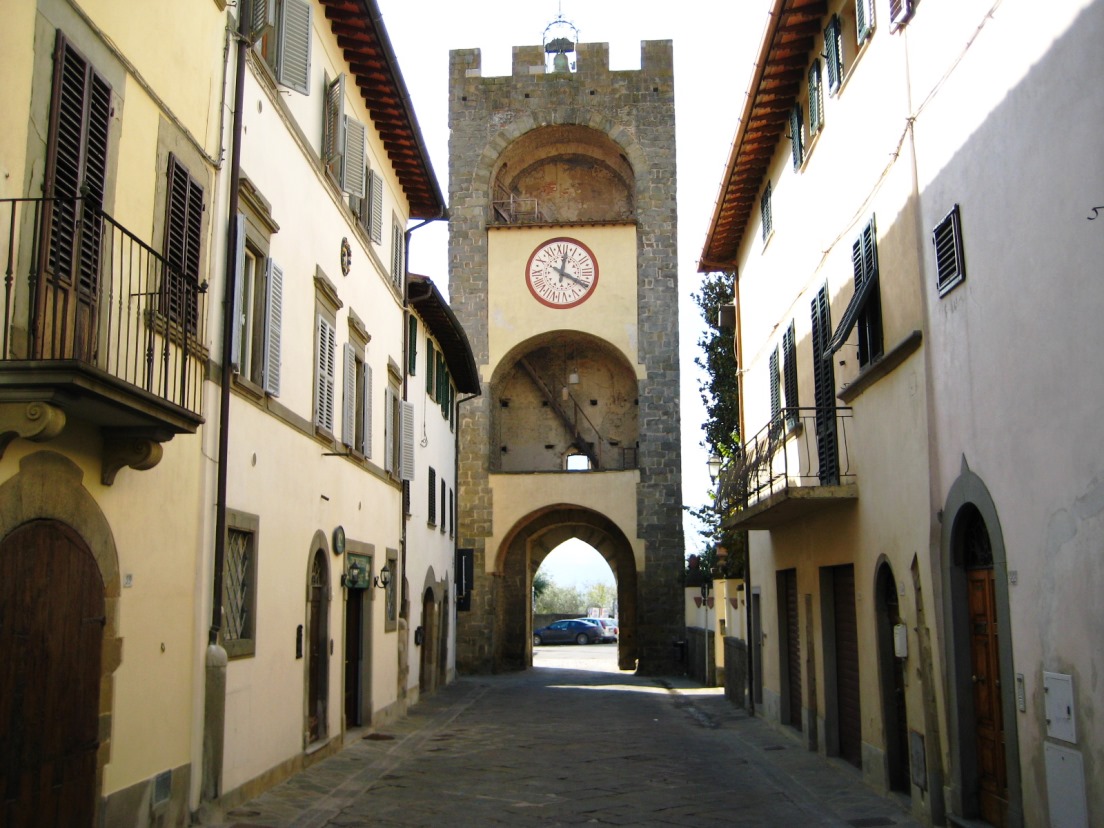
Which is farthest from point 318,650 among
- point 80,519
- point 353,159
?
point 80,519

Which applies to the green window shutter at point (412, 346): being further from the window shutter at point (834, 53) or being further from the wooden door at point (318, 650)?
the window shutter at point (834, 53)

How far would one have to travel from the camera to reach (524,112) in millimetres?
33969

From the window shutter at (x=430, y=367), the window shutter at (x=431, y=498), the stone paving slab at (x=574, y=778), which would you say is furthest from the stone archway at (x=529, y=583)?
the stone paving slab at (x=574, y=778)

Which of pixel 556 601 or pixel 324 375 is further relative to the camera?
pixel 556 601

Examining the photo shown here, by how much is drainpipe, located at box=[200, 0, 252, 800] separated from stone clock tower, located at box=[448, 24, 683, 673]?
21.9m

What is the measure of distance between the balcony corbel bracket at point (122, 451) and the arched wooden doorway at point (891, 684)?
277 inches

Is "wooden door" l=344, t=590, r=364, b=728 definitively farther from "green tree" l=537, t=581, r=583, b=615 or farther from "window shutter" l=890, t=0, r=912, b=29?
"green tree" l=537, t=581, r=583, b=615

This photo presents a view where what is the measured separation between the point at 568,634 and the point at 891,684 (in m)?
44.6

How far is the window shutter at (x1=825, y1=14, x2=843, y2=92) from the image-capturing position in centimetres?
1261

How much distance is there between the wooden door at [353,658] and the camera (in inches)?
666

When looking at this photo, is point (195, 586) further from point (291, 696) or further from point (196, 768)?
point (291, 696)

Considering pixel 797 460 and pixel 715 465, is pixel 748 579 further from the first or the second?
pixel 797 460

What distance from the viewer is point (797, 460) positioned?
50.8ft

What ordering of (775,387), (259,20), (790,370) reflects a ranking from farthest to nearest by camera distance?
(775,387), (790,370), (259,20)
